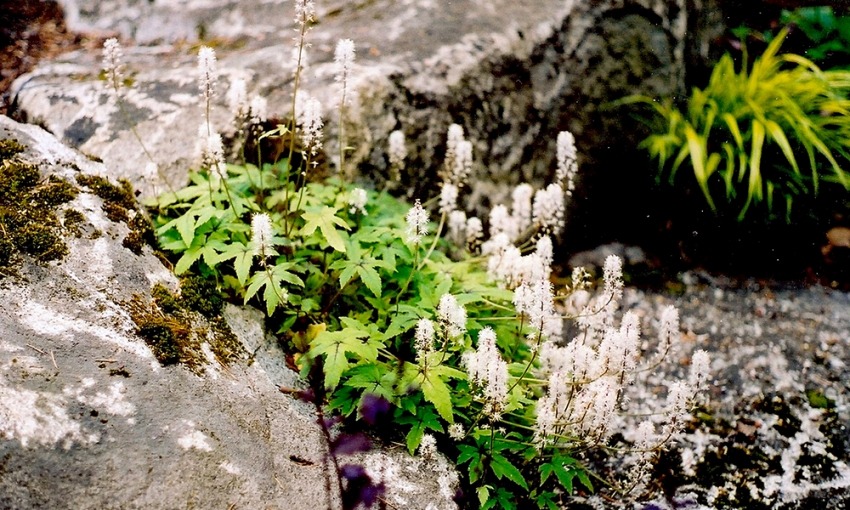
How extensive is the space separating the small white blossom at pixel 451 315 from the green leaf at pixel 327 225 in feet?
2.16

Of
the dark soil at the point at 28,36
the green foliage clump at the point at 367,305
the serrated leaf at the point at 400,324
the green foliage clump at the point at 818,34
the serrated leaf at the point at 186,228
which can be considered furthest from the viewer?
the green foliage clump at the point at 818,34

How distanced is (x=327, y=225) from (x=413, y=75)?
1947 millimetres

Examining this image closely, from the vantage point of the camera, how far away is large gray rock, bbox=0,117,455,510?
2.03 m

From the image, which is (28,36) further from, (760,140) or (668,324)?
(760,140)

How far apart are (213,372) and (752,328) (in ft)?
13.5

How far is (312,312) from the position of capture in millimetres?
3223

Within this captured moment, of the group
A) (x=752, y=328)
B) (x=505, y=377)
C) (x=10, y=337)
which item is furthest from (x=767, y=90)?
(x=10, y=337)

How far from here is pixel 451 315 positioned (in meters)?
2.62

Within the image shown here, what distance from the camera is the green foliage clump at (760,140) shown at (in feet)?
16.9

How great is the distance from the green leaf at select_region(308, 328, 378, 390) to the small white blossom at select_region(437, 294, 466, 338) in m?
0.34

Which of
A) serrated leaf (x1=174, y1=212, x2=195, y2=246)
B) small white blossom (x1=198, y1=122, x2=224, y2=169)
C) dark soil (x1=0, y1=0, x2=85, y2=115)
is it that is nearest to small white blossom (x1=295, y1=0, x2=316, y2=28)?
small white blossom (x1=198, y1=122, x2=224, y2=169)

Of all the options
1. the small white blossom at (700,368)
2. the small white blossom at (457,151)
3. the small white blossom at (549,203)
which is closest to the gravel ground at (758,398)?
the small white blossom at (700,368)

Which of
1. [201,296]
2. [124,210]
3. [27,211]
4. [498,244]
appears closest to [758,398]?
[498,244]

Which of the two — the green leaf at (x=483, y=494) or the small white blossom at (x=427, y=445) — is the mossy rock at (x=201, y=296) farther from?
the green leaf at (x=483, y=494)
